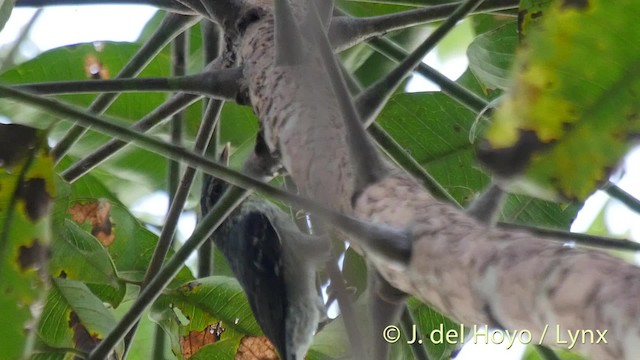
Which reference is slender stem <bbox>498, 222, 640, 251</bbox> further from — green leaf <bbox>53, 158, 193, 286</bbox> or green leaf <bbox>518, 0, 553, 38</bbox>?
green leaf <bbox>53, 158, 193, 286</bbox>

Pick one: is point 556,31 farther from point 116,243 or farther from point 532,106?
point 116,243

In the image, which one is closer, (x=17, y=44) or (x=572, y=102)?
(x=572, y=102)

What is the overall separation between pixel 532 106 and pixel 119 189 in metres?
1.51

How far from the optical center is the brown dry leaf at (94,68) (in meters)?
1.94

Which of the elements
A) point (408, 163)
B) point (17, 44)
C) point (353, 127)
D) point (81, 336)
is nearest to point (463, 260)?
point (353, 127)

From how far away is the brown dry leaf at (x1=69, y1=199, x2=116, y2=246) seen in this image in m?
1.72

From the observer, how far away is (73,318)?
1482 millimetres

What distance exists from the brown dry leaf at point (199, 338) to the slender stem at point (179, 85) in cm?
60

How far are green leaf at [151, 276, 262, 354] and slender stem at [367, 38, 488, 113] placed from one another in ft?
1.72

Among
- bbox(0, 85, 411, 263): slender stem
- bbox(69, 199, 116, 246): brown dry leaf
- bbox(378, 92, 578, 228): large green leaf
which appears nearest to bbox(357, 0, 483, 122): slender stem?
bbox(0, 85, 411, 263): slender stem

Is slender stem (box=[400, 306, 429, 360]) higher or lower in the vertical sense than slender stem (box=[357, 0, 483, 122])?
lower

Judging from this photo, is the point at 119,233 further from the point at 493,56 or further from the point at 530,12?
the point at 530,12

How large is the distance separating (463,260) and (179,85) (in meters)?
0.64

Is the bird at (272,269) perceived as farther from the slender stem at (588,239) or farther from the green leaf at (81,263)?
the slender stem at (588,239)
